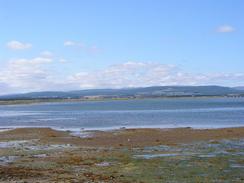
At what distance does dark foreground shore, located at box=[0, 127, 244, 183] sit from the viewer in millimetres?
19000

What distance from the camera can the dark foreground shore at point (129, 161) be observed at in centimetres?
1900

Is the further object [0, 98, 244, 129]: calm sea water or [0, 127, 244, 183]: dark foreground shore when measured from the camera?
[0, 98, 244, 129]: calm sea water

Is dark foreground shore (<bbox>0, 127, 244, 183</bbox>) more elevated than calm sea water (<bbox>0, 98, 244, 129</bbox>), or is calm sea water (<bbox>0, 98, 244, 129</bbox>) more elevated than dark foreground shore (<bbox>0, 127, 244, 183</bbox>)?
dark foreground shore (<bbox>0, 127, 244, 183</bbox>)

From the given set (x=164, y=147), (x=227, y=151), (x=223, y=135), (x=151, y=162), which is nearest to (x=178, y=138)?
(x=223, y=135)

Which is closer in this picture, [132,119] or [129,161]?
[129,161]

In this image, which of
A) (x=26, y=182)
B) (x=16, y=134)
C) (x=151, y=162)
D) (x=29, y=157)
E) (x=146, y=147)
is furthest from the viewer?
(x=16, y=134)

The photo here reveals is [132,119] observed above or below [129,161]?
below

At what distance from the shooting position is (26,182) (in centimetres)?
1805

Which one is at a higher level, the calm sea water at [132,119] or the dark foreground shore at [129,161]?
the dark foreground shore at [129,161]

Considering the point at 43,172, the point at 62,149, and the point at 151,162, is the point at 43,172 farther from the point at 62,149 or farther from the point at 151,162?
the point at 62,149

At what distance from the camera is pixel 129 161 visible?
78.2ft

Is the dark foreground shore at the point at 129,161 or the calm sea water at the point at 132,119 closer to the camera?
the dark foreground shore at the point at 129,161

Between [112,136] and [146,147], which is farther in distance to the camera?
[112,136]

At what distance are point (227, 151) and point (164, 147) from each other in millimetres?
4905
